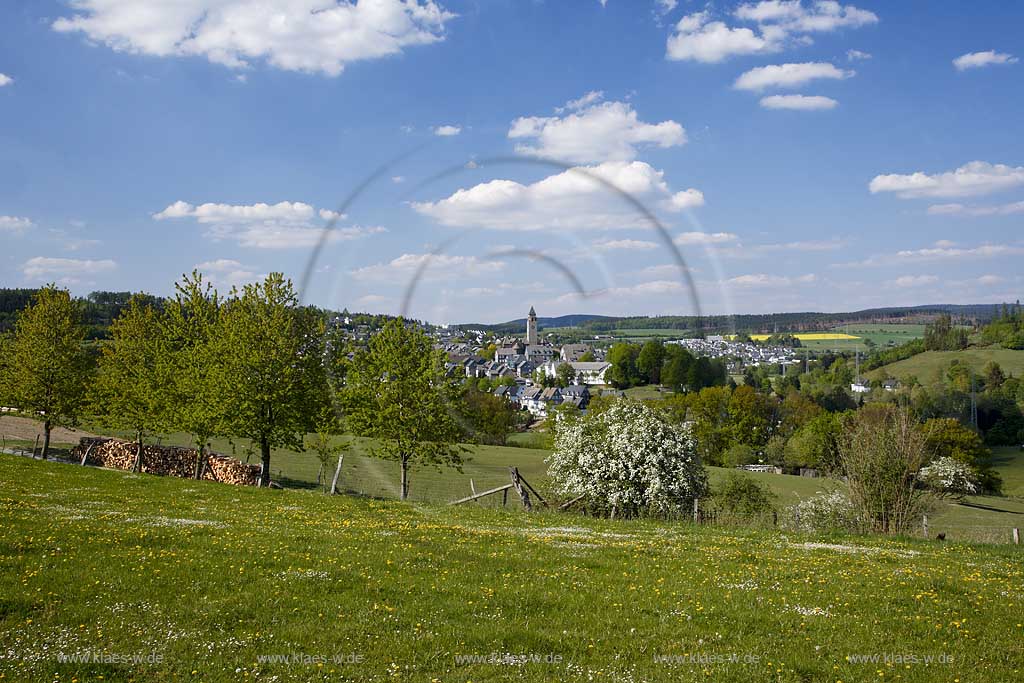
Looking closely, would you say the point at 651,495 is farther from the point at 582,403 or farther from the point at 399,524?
the point at 582,403

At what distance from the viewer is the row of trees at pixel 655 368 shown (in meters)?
115

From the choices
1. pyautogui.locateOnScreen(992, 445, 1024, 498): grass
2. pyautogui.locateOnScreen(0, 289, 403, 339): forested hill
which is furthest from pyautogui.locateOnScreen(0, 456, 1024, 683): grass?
pyautogui.locateOnScreen(0, 289, 403, 339): forested hill

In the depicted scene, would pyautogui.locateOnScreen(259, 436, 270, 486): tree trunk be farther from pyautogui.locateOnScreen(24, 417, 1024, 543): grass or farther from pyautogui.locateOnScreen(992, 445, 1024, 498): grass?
pyautogui.locateOnScreen(992, 445, 1024, 498): grass

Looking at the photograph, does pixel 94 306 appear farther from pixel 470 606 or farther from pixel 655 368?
pixel 470 606

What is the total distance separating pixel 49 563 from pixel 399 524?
29.4 ft

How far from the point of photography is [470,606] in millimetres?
11055

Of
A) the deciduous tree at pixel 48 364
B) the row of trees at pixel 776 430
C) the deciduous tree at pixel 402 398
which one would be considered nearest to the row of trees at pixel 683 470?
the deciduous tree at pixel 402 398

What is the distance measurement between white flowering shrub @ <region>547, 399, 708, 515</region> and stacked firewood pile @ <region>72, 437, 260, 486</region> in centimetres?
1786

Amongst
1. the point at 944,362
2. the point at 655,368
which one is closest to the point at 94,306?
the point at 655,368

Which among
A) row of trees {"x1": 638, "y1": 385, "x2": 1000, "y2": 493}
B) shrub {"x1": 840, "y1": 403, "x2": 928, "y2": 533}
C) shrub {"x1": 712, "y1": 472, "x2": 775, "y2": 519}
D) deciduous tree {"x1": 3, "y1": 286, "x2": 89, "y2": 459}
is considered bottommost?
row of trees {"x1": 638, "y1": 385, "x2": 1000, "y2": 493}

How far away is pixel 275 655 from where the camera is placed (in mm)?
8945

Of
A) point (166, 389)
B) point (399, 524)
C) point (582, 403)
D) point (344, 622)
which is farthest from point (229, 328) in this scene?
point (582, 403)

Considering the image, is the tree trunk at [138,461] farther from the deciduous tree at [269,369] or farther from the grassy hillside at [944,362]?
the grassy hillside at [944,362]

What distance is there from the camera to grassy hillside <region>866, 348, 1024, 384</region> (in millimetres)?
165250
